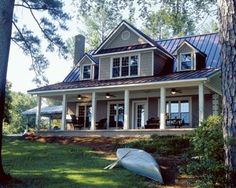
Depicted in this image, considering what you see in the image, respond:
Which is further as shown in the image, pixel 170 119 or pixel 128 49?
pixel 128 49

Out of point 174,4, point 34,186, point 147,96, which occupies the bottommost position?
point 34,186

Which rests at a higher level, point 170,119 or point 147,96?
point 147,96

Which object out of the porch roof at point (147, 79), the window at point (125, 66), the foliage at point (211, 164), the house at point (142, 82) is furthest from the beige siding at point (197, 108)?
the foliage at point (211, 164)

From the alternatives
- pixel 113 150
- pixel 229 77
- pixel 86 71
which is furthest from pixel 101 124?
pixel 229 77

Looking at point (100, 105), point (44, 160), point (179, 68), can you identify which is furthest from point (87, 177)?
point (100, 105)

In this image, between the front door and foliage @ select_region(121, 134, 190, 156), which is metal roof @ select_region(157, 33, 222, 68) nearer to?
the front door

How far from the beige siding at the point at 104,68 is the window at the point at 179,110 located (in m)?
4.31

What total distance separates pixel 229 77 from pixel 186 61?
16.0 meters

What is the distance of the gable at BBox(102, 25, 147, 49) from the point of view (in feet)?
75.7

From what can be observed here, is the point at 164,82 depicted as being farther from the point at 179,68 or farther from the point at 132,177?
the point at 132,177

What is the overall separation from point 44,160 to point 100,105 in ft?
39.9

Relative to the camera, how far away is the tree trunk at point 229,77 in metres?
6.00

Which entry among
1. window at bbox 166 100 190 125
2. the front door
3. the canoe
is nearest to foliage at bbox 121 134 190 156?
the canoe

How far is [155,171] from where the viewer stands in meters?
9.84
